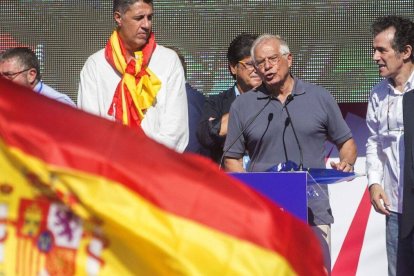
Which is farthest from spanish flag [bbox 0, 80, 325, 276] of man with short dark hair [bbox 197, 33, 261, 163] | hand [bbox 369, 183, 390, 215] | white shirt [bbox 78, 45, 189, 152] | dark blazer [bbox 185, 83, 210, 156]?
dark blazer [bbox 185, 83, 210, 156]

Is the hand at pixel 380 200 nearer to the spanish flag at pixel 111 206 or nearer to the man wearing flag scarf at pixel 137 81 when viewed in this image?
the man wearing flag scarf at pixel 137 81

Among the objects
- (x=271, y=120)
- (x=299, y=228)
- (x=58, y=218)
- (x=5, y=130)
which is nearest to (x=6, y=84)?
(x=5, y=130)

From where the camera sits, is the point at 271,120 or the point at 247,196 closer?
the point at 247,196

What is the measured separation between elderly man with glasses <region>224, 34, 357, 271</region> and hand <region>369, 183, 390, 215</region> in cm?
38

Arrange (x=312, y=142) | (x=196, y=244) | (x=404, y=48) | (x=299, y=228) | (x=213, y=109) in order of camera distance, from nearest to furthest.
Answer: (x=196, y=244) → (x=299, y=228) → (x=312, y=142) → (x=404, y=48) → (x=213, y=109)

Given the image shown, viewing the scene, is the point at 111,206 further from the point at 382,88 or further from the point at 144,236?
the point at 382,88

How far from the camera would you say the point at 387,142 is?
7418mm

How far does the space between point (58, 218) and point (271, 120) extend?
408 centimetres

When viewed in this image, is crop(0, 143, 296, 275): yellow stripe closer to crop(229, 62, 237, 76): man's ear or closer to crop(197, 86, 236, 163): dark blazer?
crop(197, 86, 236, 163): dark blazer

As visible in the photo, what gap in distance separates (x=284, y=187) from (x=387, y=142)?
1.49 m

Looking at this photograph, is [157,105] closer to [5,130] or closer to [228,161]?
[228,161]

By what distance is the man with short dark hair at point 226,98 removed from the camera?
25.3 feet

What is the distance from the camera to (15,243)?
2.99 meters

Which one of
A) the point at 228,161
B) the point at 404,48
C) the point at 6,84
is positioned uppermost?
the point at 6,84
